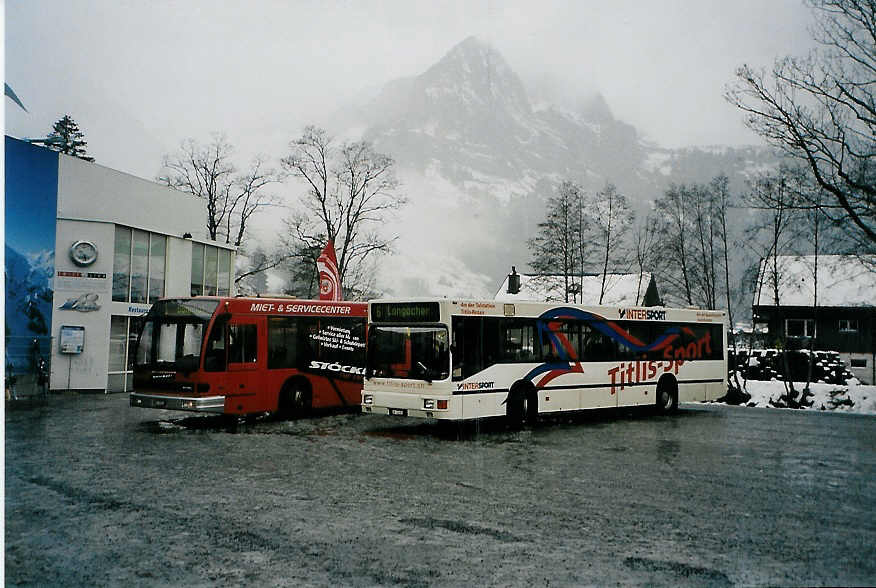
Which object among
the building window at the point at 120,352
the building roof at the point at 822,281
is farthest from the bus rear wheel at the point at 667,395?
the building window at the point at 120,352

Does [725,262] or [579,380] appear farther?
[725,262]

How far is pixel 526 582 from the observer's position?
511 centimetres

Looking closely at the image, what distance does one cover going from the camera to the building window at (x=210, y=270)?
83.4ft

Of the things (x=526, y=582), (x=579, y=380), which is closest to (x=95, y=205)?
(x=579, y=380)

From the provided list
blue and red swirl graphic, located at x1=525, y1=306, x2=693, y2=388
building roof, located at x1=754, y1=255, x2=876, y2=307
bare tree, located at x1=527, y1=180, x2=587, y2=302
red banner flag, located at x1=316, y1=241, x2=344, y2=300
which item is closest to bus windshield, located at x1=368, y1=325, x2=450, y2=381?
blue and red swirl graphic, located at x1=525, y1=306, x2=693, y2=388

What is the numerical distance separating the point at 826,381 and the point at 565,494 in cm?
2191

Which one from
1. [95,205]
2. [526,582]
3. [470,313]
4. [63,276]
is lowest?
[526,582]

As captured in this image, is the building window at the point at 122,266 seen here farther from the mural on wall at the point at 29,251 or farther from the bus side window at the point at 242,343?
the bus side window at the point at 242,343

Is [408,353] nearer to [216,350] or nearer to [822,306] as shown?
[216,350]

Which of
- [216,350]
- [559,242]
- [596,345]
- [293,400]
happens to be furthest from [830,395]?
[216,350]

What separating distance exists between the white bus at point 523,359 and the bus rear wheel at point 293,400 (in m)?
2.40

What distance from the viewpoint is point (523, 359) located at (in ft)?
46.1

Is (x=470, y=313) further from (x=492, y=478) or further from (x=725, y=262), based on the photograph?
(x=725, y=262)

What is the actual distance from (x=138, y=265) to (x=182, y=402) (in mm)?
10914
